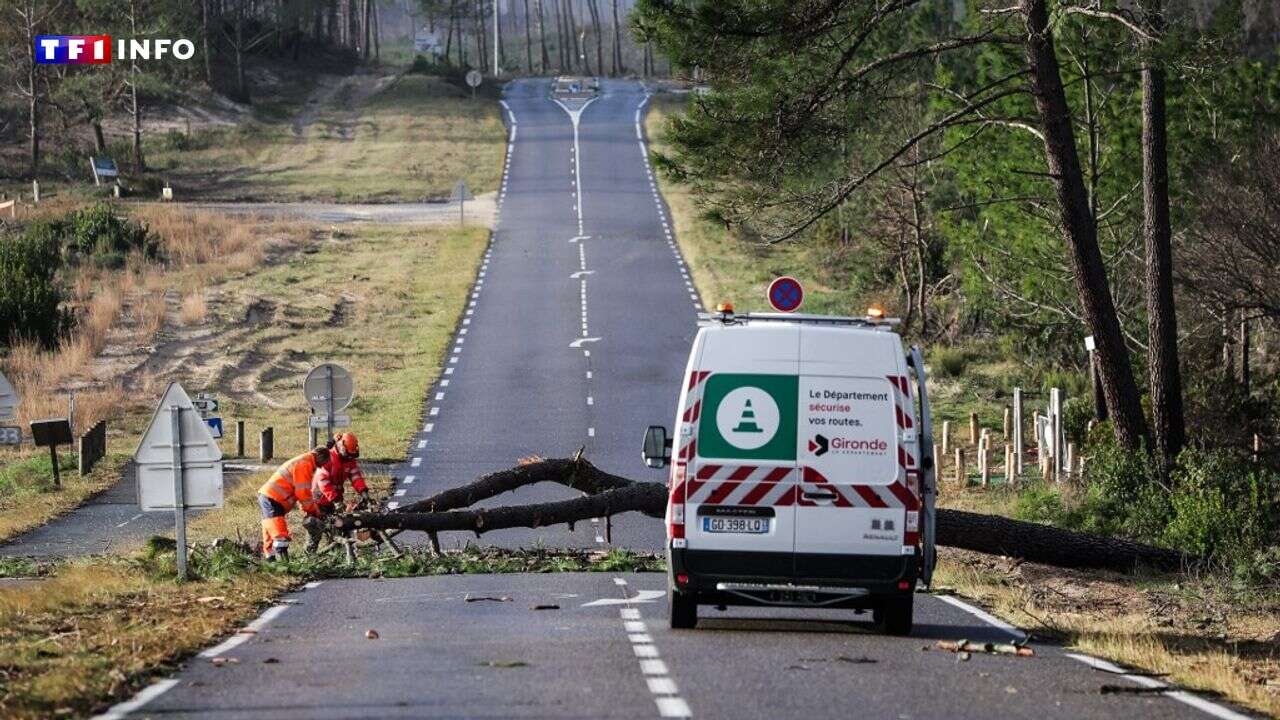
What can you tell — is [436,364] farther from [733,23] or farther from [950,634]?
[950,634]

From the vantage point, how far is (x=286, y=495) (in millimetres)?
21609

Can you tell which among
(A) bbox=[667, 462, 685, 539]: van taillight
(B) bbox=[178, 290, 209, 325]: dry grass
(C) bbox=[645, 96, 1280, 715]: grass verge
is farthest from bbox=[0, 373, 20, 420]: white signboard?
(B) bbox=[178, 290, 209, 325]: dry grass

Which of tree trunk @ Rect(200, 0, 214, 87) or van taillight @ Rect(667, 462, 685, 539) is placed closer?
van taillight @ Rect(667, 462, 685, 539)

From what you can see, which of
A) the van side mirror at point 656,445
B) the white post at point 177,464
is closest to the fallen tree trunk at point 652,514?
the white post at point 177,464

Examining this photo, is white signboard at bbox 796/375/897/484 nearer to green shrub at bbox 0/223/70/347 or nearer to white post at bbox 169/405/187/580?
white post at bbox 169/405/187/580

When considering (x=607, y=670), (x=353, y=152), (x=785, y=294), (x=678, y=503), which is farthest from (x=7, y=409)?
(x=353, y=152)

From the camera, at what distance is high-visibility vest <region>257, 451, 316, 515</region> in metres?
21.4

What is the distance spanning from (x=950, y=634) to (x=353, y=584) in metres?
6.51

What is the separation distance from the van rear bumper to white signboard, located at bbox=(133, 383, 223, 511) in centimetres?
579

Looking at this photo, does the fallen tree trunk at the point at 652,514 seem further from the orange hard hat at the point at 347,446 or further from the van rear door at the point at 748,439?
the van rear door at the point at 748,439

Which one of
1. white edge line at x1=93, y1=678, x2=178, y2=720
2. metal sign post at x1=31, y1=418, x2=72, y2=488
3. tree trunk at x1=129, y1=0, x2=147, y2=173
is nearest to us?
white edge line at x1=93, y1=678, x2=178, y2=720

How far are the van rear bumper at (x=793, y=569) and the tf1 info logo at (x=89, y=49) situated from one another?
8177cm

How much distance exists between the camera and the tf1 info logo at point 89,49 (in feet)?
300

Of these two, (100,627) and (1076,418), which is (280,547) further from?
(1076,418)
